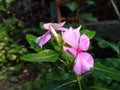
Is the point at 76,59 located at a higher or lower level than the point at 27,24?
higher

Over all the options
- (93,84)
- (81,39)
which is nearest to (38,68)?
(93,84)

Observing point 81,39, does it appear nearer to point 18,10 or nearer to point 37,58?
point 37,58

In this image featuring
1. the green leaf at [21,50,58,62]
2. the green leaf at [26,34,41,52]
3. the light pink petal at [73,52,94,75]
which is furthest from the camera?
the green leaf at [26,34,41,52]

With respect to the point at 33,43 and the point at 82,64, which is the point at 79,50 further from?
the point at 33,43

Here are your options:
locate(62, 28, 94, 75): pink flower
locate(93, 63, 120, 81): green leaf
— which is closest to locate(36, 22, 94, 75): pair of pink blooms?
locate(62, 28, 94, 75): pink flower

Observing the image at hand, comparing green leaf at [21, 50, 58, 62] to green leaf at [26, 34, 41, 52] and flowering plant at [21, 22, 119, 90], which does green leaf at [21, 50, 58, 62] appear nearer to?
flowering plant at [21, 22, 119, 90]

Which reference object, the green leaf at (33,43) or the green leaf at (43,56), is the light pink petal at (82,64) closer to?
the green leaf at (43,56)

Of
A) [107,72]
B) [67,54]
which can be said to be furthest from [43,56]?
[107,72]
